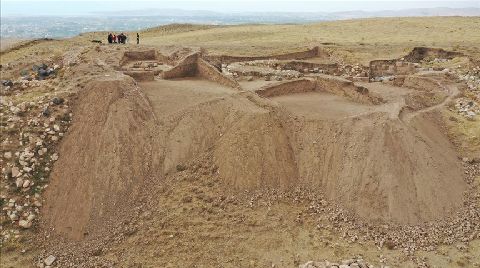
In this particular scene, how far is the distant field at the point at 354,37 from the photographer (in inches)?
1094

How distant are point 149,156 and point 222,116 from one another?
275 cm

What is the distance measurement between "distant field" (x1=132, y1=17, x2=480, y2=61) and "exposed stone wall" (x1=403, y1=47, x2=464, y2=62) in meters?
0.63

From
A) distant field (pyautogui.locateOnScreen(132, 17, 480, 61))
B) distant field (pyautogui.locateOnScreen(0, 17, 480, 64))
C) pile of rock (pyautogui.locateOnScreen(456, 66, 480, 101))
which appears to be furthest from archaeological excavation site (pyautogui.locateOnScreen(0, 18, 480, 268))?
distant field (pyautogui.locateOnScreen(132, 17, 480, 61))

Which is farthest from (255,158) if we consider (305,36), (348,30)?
(348,30)

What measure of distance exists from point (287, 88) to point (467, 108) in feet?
23.0

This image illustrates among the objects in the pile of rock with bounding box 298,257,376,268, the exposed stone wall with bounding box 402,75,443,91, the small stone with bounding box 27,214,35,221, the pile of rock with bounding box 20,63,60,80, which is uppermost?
the exposed stone wall with bounding box 402,75,443,91

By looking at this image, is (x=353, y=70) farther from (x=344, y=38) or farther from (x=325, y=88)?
(x=344, y=38)

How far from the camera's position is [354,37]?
34.7m

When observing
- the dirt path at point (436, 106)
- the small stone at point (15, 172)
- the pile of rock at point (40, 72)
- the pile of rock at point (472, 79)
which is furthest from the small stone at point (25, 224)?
the pile of rock at point (472, 79)

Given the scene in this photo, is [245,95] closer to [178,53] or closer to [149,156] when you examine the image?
[149,156]

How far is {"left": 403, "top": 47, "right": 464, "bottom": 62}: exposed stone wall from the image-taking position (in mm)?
25514

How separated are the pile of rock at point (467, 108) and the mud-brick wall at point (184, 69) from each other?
10.9m

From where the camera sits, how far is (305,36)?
3544cm

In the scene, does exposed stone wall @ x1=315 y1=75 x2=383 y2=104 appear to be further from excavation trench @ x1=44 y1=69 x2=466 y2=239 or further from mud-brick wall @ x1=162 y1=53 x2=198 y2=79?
mud-brick wall @ x1=162 y1=53 x2=198 y2=79
